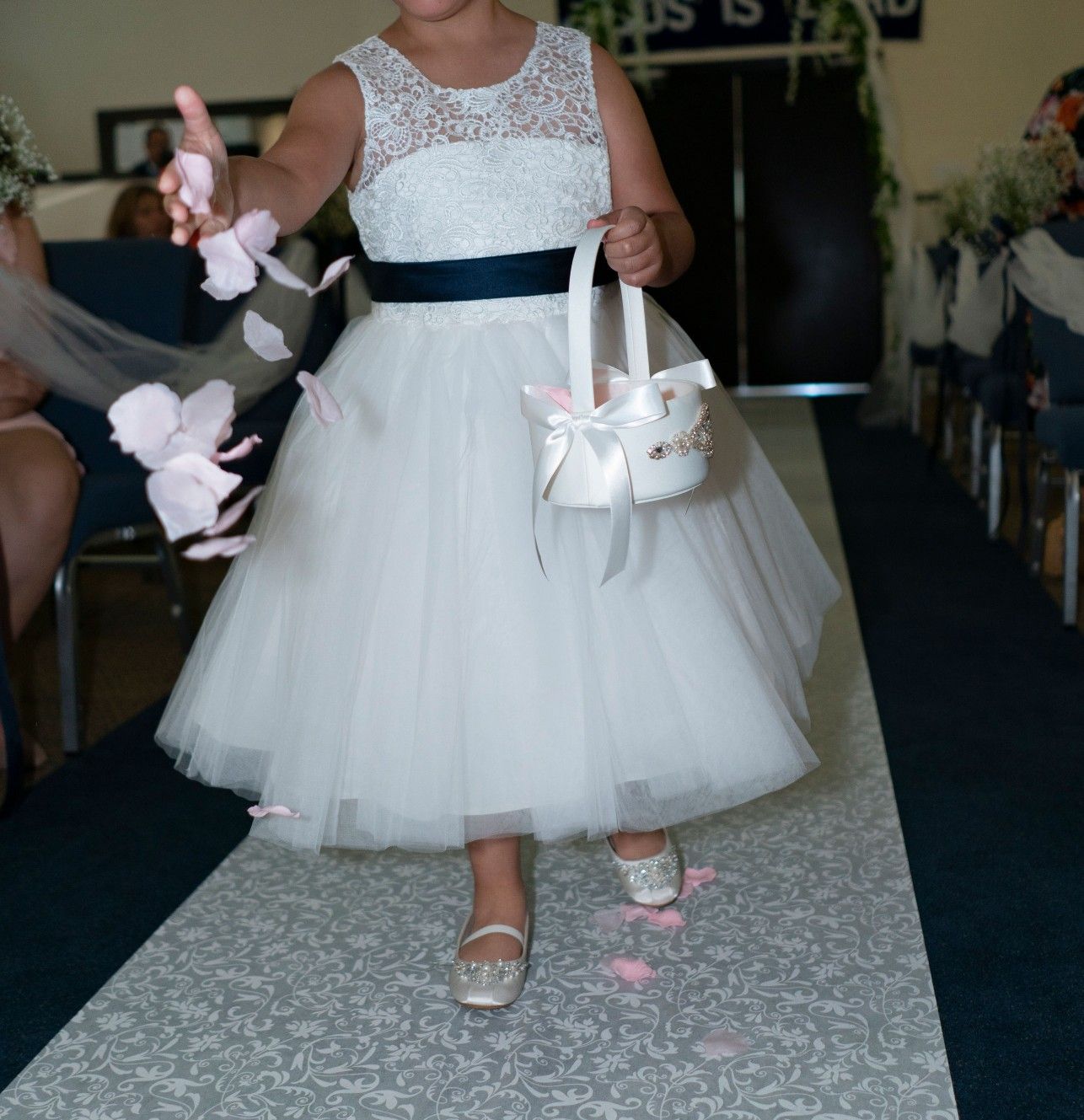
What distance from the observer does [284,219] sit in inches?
56.2

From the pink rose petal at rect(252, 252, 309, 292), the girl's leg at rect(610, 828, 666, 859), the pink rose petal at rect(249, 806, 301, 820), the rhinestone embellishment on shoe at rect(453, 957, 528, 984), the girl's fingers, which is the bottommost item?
the rhinestone embellishment on shoe at rect(453, 957, 528, 984)

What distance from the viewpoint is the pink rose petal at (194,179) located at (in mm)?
1076

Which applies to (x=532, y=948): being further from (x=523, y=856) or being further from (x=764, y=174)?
(x=764, y=174)

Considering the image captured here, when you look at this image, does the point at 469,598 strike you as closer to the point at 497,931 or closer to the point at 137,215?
the point at 497,931

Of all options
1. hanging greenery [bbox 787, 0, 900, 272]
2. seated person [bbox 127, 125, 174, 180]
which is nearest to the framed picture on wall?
seated person [bbox 127, 125, 174, 180]

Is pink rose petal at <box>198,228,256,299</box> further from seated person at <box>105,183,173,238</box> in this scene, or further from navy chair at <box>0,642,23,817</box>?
seated person at <box>105,183,173,238</box>

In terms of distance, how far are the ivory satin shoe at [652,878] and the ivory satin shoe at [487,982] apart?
25 cm

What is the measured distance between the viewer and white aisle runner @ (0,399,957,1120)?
58.3 inches

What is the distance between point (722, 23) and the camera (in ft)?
25.9

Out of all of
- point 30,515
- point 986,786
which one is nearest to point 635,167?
point 986,786

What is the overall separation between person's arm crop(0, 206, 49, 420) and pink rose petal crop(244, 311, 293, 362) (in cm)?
152

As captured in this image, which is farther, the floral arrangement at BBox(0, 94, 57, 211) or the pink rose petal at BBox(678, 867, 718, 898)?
the floral arrangement at BBox(0, 94, 57, 211)

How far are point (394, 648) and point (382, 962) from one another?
50 centimetres

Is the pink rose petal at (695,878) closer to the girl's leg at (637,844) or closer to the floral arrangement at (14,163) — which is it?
the girl's leg at (637,844)
